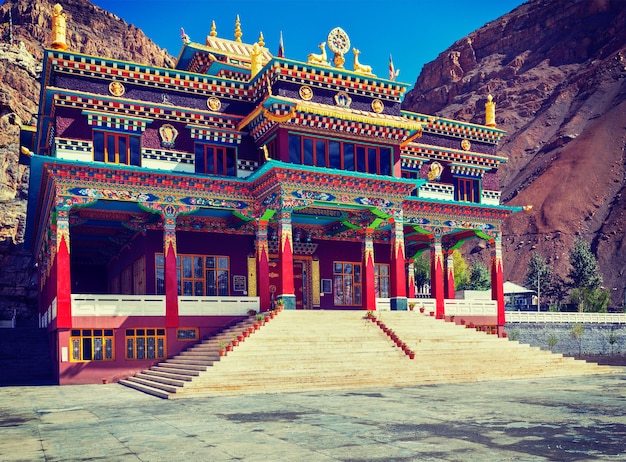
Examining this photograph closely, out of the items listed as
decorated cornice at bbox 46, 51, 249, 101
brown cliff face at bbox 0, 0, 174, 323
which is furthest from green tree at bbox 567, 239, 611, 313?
brown cliff face at bbox 0, 0, 174, 323

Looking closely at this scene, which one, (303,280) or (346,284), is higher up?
(303,280)

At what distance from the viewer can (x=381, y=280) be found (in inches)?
1572

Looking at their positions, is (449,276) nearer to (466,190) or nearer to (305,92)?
(466,190)

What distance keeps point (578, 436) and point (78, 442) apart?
8923 mm

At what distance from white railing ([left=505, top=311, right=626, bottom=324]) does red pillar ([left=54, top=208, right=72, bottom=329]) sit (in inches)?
1138

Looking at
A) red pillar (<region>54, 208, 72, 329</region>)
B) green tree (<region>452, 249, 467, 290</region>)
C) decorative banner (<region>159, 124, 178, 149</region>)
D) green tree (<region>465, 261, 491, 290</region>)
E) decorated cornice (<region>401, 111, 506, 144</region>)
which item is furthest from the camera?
green tree (<region>452, 249, 467, 290</region>)

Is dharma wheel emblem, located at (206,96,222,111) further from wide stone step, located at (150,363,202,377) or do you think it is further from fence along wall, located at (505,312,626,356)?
fence along wall, located at (505,312,626,356)

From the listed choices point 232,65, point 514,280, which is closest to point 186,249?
point 232,65

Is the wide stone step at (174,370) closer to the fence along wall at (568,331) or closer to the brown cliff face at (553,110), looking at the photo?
the fence along wall at (568,331)

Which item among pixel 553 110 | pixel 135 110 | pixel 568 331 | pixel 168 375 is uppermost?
pixel 553 110

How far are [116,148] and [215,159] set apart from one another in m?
4.88

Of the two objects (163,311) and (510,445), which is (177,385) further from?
(510,445)

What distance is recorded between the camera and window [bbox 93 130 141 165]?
1163 inches

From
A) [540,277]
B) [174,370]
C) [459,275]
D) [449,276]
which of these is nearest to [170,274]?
[174,370]
